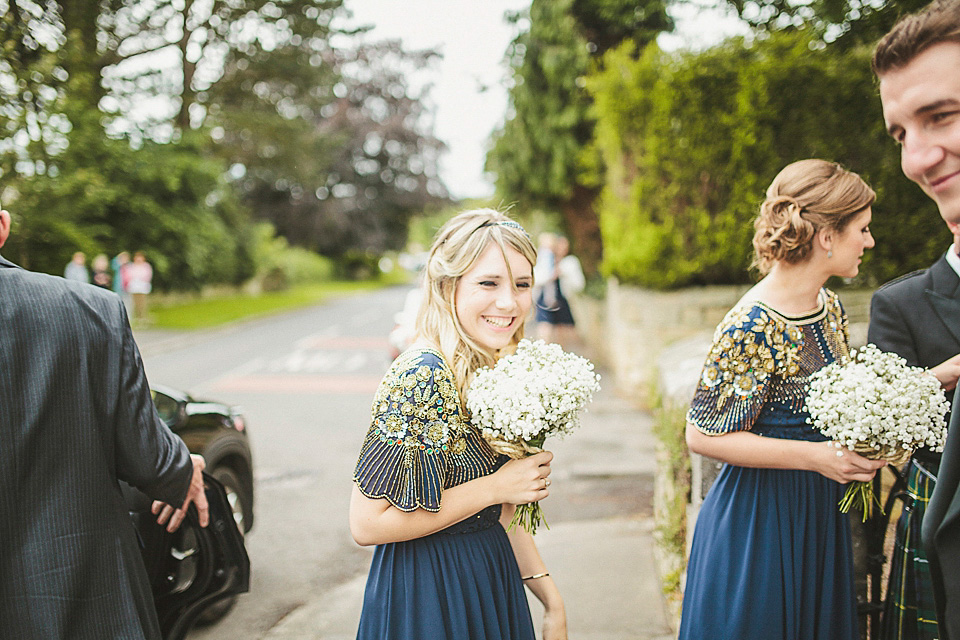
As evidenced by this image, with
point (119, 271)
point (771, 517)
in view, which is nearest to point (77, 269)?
point (119, 271)

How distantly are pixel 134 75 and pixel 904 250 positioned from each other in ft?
70.0

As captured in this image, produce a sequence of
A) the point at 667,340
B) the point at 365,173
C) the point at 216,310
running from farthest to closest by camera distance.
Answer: the point at 365,173 → the point at 216,310 → the point at 667,340

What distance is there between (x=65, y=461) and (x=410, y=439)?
961mm

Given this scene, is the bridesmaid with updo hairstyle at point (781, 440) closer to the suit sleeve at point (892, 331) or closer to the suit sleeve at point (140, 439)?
the suit sleeve at point (892, 331)

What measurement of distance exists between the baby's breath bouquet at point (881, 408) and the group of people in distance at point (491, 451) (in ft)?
0.35

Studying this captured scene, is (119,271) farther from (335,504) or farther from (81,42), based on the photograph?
(335,504)

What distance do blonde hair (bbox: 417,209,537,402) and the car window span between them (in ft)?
7.42

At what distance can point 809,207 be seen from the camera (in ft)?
7.80

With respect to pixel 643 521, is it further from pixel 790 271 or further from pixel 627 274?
pixel 627 274

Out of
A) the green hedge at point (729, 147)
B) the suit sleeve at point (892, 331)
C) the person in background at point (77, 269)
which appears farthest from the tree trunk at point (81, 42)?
the suit sleeve at point (892, 331)

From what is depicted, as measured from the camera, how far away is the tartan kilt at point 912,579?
7.59 ft

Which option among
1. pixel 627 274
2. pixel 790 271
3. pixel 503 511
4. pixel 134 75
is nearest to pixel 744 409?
pixel 790 271

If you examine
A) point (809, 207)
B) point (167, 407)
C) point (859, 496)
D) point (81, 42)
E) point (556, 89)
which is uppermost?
point (81, 42)

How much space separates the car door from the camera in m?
3.06
